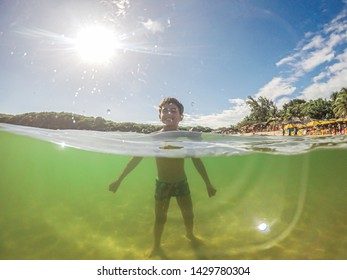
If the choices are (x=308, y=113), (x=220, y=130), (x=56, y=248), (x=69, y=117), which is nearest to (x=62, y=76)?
(x=69, y=117)

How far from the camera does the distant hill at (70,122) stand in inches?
332

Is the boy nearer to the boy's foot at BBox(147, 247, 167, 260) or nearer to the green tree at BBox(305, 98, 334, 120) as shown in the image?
the boy's foot at BBox(147, 247, 167, 260)

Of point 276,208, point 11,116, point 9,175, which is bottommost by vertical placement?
point 9,175

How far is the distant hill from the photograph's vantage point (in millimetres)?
8430

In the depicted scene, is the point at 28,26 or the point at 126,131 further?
the point at 126,131

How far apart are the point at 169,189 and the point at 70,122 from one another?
6.32 metres

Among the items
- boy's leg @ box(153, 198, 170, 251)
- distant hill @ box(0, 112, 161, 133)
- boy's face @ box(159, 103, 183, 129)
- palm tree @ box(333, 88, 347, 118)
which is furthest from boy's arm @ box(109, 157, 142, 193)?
palm tree @ box(333, 88, 347, 118)

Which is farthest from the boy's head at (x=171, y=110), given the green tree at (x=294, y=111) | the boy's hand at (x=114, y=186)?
the green tree at (x=294, y=111)

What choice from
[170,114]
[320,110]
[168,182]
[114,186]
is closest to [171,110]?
[170,114]

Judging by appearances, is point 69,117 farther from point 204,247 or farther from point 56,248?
point 204,247

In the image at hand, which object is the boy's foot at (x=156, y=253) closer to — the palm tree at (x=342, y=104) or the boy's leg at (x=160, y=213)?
the boy's leg at (x=160, y=213)

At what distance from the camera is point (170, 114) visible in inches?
171
